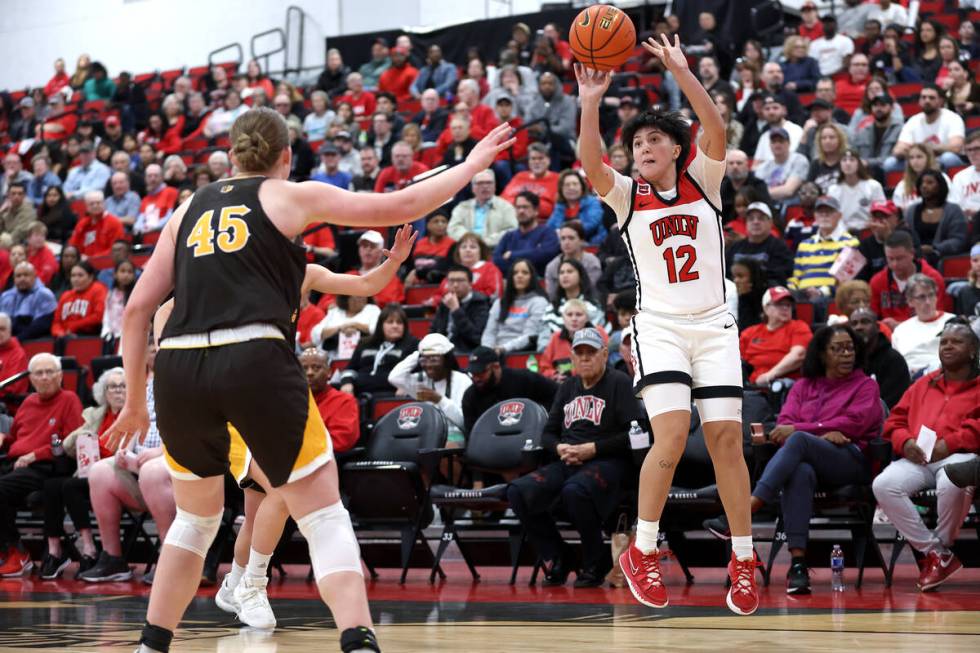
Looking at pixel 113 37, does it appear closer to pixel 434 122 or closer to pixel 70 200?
pixel 70 200

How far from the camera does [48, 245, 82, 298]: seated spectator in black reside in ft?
47.8

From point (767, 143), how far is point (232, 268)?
10003 millimetres

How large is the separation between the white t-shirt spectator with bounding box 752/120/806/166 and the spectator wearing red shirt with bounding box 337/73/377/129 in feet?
23.1

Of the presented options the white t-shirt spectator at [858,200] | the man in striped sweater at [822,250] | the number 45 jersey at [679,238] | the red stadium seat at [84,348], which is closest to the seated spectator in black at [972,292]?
the man in striped sweater at [822,250]

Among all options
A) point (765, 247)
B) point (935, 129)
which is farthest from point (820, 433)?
point (935, 129)

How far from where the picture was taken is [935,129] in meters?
12.5

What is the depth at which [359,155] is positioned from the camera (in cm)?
1614

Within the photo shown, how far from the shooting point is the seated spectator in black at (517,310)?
423 inches

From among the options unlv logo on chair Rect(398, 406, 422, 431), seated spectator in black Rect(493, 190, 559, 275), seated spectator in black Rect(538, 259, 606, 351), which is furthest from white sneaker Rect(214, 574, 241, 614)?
seated spectator in black Rect(493, 190, 559, 275)

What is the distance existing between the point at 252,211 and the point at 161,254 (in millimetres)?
351

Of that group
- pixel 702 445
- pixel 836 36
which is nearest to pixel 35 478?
pixel 702 445

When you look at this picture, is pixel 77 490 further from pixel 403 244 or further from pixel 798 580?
pixel 403 244

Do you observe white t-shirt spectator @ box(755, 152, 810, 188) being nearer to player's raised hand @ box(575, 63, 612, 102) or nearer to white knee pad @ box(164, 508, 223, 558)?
player's raised hand @ box(575, 63, 612, 102)

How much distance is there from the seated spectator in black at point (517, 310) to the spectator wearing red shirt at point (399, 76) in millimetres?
9144
